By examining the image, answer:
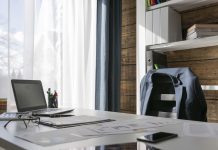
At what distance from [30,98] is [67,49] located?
1052 millimetres

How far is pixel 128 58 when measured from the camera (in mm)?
3152

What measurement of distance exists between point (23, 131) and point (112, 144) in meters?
0.37

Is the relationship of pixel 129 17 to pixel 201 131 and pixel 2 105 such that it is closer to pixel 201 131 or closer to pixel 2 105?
pixel 2 105

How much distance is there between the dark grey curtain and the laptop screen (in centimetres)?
113

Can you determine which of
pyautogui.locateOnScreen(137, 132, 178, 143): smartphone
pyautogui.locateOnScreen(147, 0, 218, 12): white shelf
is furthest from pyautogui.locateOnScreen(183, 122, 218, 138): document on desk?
pyautogui.locateOnScreen(147, 0, 218, 12): white shelf

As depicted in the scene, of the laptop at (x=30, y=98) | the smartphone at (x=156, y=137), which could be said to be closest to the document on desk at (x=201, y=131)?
the smartphone at (x=156, y=137)

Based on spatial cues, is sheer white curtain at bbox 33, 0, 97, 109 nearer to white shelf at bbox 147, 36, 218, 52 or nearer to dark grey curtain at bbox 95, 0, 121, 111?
dark grey curtain at bbox 95, 0, 121, 111

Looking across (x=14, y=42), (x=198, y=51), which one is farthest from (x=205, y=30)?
(x=14, y=42)

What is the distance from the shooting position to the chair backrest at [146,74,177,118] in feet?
5.83

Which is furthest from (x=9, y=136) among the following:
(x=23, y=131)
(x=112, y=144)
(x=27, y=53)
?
(x=27, y=53)

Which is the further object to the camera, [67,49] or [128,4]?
[128,4]

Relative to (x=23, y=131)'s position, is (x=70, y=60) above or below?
above

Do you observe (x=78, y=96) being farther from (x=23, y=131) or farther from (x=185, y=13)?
(x=23, y=131)

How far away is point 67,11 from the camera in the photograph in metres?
2.65
